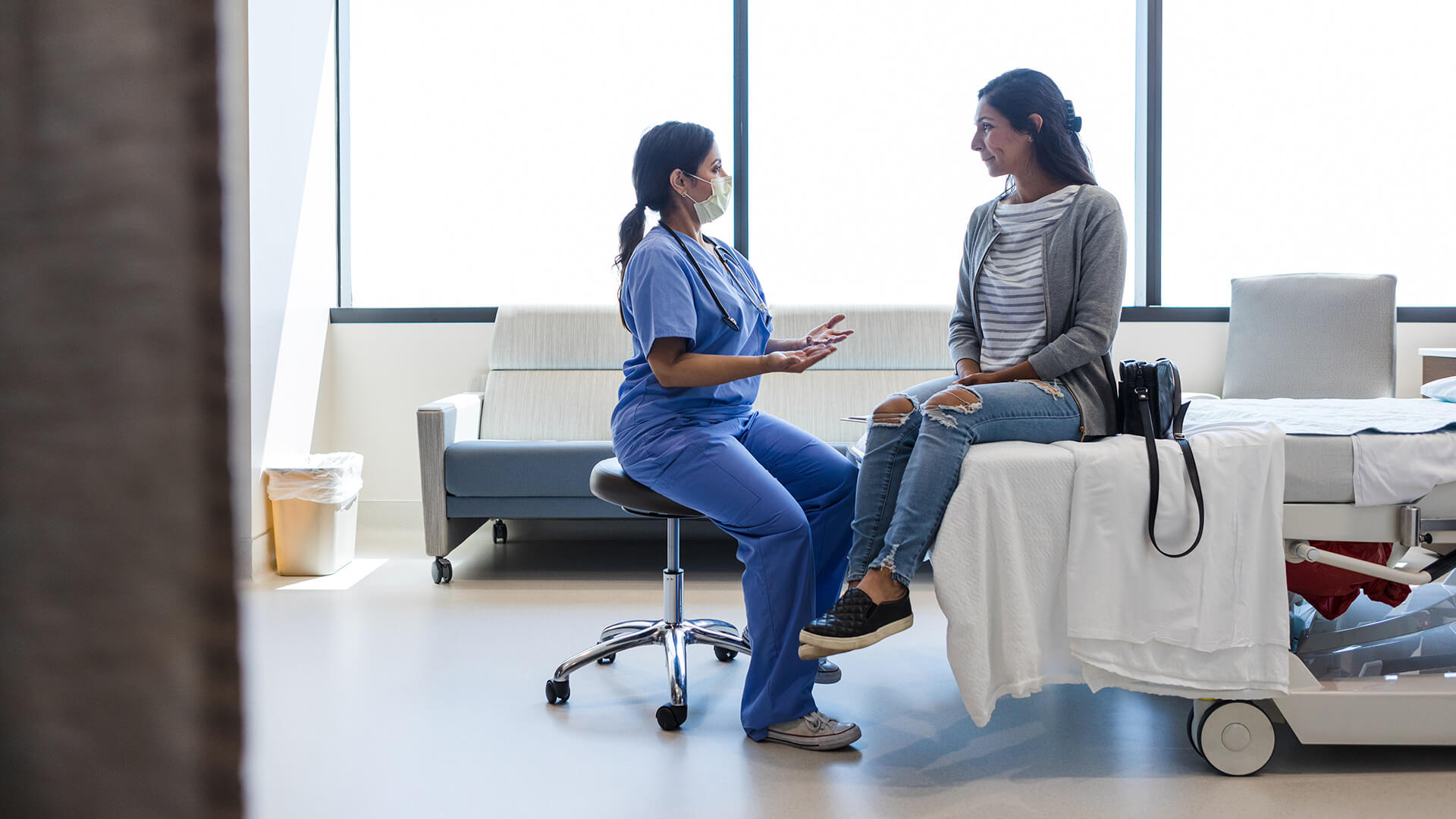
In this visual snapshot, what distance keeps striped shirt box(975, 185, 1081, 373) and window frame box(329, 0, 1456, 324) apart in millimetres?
2122

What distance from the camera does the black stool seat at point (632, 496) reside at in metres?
2.07

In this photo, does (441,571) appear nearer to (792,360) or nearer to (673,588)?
(673,588)

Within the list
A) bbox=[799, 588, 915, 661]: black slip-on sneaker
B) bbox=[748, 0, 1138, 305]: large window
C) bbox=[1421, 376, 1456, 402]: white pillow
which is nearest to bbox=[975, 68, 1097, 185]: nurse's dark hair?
bbox=[799, 588, 915, 661]: black slip-on sneaker

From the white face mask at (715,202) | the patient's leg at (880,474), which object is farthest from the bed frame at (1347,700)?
the white face mask at (715,202)

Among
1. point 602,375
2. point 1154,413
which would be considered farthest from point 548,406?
point 1154,413

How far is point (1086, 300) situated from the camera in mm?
1936

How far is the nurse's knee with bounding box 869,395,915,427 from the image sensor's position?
6.16 ft

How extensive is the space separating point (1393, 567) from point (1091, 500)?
60cm

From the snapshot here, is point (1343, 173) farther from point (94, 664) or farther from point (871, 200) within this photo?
point (94, 664)

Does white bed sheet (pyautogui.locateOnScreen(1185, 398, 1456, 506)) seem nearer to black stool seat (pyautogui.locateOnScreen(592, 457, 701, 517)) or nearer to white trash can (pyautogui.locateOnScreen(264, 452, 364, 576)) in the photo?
black stool seat (pyautogui.locateOnScreen(592, 457, 701, 517))

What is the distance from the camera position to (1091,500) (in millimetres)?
1746

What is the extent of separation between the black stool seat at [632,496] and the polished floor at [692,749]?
446 millimetres

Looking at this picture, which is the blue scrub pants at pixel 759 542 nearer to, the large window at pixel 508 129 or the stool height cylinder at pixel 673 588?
the stool height cylinder at pixel 673 588

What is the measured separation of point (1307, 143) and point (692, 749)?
3834 millimetres
